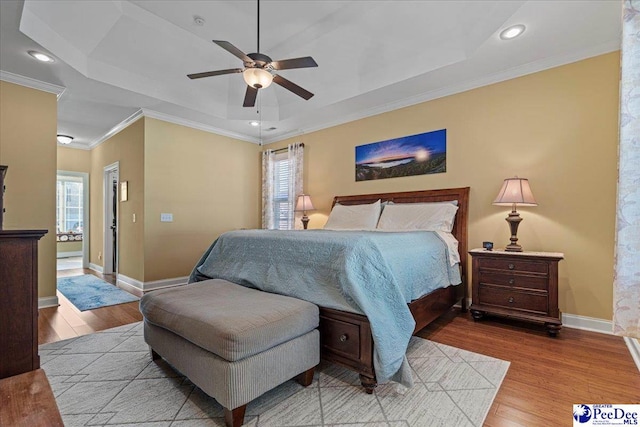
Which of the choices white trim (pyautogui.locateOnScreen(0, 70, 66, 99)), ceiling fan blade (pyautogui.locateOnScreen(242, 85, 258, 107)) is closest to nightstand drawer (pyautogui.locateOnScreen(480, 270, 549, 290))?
ceiling fan blade (pyautogui.locateOnScreen(242, 85, 258, 107))

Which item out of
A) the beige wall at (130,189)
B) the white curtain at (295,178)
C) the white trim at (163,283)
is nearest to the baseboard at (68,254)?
the beige wall at (130,189)

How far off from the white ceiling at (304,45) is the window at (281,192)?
4.79 feet

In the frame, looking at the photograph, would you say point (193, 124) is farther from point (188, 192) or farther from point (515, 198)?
point (515, 198)

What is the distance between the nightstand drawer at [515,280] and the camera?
9.12 ft

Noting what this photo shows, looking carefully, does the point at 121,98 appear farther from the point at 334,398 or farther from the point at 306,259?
the point at 334,398

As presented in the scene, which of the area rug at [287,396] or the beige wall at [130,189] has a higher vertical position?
the beige wall at [130,189]

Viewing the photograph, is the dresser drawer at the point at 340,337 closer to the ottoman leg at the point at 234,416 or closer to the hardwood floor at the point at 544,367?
the ottoman leg at the point at 234,416

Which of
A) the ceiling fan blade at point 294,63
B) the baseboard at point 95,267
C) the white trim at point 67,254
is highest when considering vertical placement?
the ceiling fan blade at point 294,63

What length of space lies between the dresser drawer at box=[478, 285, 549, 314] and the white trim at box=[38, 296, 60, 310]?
504 centimetres

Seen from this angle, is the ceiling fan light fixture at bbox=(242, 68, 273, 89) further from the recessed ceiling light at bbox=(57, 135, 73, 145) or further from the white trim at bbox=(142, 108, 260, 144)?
the recessed ceiling light at bbox=(57, 135, 73, 145)

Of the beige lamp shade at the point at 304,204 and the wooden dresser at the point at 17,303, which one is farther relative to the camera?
the beige lamp shade at the point at 304,204

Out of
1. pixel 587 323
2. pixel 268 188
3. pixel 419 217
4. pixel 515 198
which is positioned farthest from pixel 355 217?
pixel 587 323

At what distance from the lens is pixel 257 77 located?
248 centimetres

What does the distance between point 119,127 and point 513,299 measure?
619 cm
